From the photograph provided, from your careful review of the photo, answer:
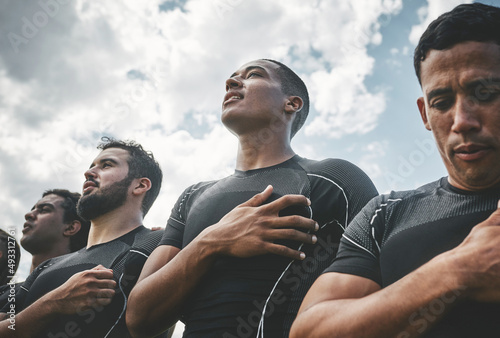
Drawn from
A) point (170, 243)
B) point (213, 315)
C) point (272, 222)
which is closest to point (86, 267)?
point (170, 243)

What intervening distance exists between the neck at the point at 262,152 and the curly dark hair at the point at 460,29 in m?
1.37

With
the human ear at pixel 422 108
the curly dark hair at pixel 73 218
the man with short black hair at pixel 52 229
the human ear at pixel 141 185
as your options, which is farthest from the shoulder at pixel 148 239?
the human ear at pixel 422 108

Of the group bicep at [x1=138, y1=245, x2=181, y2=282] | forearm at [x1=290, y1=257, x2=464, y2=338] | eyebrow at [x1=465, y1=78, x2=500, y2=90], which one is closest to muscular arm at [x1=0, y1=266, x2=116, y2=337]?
bicep at [x1=138, y1=245, x2=181, y2=282]

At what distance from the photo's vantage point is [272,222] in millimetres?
→ 2510

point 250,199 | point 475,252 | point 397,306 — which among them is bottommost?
point 397,306

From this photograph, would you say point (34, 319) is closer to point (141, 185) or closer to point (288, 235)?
point (141, 185)

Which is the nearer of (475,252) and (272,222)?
(475,252)

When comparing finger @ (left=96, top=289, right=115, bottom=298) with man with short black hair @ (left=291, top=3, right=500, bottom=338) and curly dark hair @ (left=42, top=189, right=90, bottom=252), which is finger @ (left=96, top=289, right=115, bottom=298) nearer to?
man with short black hair @ (left=291, top=3, right=500, bottom=338)

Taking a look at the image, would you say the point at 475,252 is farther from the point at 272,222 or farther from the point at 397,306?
Result: the point at 272,222

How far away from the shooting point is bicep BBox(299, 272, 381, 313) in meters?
1.79

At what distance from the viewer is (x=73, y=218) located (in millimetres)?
6238

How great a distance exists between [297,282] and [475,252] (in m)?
1.20

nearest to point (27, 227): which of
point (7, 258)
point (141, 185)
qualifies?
point (7, 258)

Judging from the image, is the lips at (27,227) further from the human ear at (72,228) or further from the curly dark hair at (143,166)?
the curly dark hair at (143,166)
